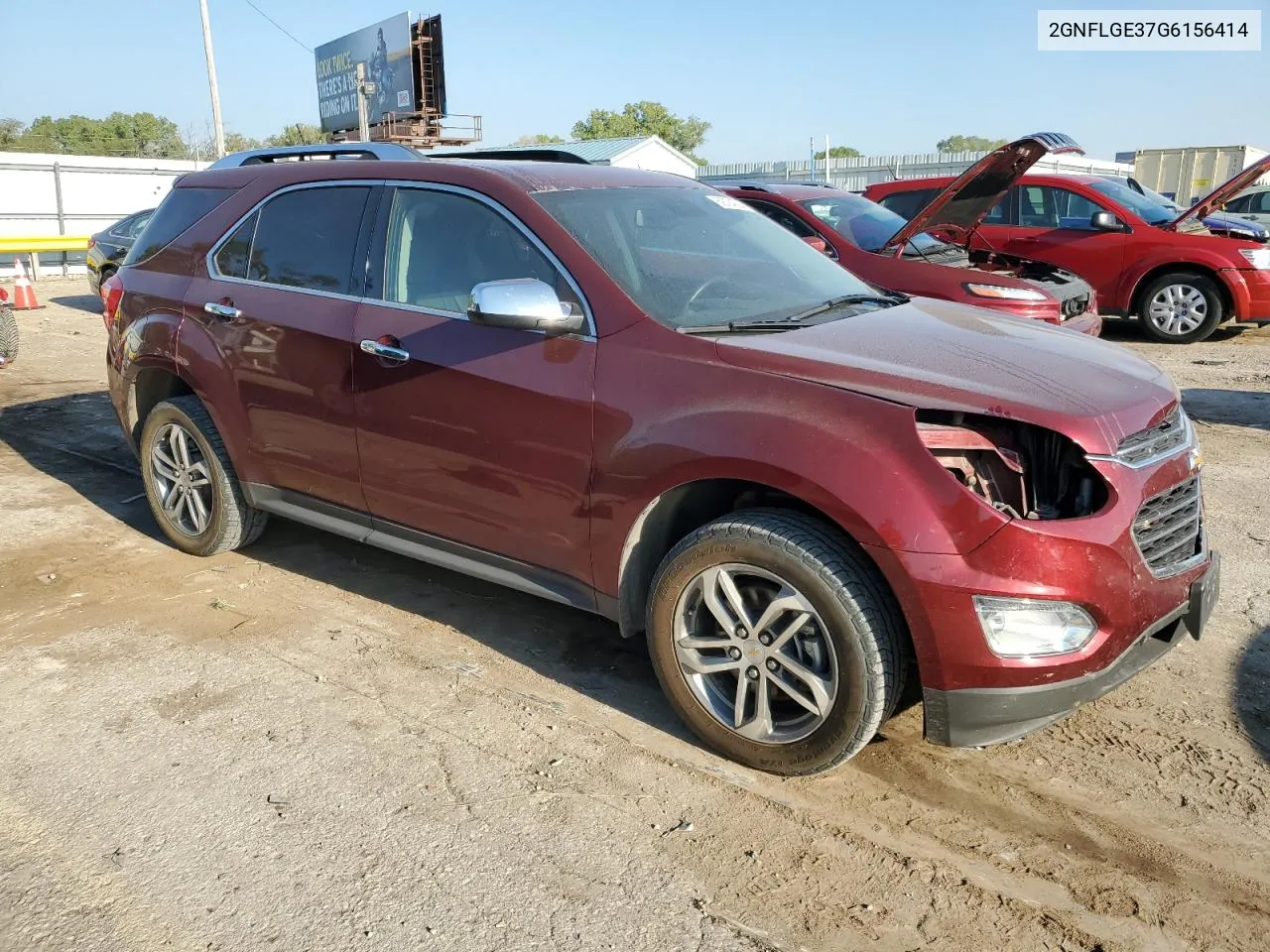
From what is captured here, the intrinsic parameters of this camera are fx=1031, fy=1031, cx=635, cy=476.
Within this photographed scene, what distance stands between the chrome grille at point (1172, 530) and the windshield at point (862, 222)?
5677 mm

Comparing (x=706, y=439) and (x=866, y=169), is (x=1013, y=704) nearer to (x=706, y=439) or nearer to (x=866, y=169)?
(x=706, y=439)

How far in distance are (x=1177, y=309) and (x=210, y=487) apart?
10209 mm

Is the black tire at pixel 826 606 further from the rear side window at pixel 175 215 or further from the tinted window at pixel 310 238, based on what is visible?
the rear side window at pixel 175 215

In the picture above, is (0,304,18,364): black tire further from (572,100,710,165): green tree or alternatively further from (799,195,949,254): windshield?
(572,100,710,165): green tree

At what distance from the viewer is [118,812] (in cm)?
301

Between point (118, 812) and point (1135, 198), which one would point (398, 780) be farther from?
point (1135, 198)

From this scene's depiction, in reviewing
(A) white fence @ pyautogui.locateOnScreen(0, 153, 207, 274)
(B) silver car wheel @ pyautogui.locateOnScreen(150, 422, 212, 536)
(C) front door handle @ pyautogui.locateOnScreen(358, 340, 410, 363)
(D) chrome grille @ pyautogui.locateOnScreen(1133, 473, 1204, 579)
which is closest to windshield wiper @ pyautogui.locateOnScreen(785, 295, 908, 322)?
(D) chrome grille @ pyautogui.locateOnScreen(1133, 473, 1204, 579)

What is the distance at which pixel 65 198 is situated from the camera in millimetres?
24812

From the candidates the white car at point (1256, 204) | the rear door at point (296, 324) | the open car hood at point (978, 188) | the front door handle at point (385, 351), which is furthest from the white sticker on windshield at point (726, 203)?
the white car at point (1256, 204)

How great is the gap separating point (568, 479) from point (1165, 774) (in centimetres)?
207

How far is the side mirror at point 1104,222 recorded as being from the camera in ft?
35.1

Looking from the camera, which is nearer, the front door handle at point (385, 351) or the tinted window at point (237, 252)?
the front door handle at point (385, 351)

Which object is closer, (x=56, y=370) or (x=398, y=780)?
(x=398, y=780)

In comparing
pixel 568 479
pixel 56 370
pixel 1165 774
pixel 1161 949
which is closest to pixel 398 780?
pixel 568 479
